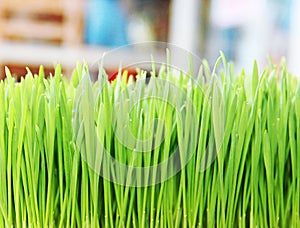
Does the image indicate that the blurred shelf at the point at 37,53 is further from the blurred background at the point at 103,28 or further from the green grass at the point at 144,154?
the green grass at the point at 144,154

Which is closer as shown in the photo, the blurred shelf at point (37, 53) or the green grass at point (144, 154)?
the green grass at point (144, 154)

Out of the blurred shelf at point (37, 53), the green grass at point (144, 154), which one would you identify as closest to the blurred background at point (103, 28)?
the blurred shelf at point (37, 53)

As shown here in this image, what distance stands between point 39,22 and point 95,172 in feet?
7.24

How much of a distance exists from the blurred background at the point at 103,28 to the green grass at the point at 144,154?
190 centimetres

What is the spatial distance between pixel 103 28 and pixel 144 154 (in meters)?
2.19

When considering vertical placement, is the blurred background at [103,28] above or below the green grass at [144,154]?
above

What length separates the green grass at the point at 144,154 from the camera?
1.05ft

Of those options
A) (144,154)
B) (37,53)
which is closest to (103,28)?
(37,53)

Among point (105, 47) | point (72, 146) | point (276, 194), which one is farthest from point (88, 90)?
point (105, 47)

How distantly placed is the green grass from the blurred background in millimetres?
1898

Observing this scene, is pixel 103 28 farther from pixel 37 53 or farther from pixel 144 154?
pixel 144 154

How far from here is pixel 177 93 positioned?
33 centimetres

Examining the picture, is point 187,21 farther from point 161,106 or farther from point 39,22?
point 161,106

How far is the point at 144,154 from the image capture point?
1.06ft
